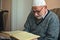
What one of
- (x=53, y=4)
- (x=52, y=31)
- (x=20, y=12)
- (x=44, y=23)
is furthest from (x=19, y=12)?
(x=52, y=31)

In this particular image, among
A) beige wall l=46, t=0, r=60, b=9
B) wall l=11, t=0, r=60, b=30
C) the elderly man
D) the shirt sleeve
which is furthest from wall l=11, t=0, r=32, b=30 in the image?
the shirt sleeve

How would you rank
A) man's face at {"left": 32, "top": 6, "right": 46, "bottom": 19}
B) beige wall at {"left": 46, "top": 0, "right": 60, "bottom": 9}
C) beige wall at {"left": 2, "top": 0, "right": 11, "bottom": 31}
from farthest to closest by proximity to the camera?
beige wall at {"left": 2, "top": 0, "right": 11, "bottom": 31} → beige wall at {"left": 46, "top": 0, "right": 60, "bottom": 9} → man's face at {"left": 32, "top": 6, "right": 46, "bottom": 19}

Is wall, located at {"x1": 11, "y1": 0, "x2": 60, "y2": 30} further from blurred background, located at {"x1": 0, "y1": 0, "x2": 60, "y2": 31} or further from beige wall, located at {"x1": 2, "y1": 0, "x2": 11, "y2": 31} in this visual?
beige wall, located at {"x1": 2, "y1": 0, "x2": 11, "y2": 31}

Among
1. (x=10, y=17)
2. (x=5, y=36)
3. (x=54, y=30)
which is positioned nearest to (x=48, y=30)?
(x=54, y=30)

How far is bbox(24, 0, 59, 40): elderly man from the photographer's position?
1.81m

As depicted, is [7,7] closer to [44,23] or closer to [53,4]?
[53,4]

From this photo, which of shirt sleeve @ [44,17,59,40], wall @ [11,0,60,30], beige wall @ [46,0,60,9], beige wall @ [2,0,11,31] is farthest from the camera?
beige wall @ [2,0,11,31]

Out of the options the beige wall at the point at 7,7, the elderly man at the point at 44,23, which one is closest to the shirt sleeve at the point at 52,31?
the elderly man at the point at 44,23

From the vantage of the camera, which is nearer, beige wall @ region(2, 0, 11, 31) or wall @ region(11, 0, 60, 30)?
wall @ region(11, 0, 60, 30)

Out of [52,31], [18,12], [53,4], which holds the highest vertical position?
[53,4]

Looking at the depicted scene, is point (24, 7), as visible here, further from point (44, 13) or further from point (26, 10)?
point (44, 13)

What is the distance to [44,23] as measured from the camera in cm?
193

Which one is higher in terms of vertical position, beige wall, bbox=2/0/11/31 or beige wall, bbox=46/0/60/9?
beige wall, bbox=46/0/60/9

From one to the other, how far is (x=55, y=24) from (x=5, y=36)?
0.57 m
